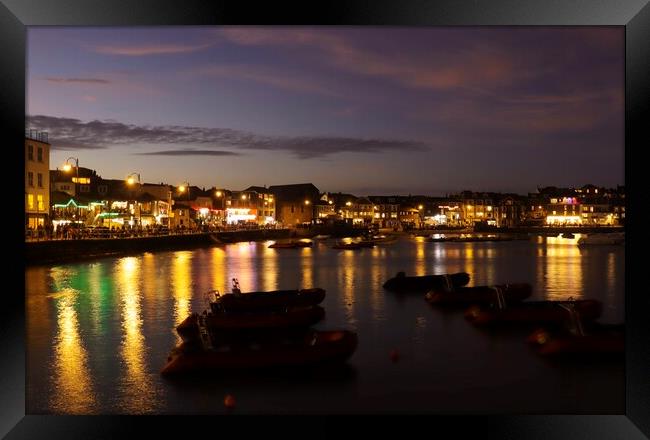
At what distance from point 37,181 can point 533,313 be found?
97.9 ft

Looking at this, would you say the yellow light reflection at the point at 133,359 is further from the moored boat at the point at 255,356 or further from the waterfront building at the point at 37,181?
the waterfront building at the point at 37,181

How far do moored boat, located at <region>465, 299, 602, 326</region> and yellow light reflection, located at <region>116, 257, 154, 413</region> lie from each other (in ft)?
28.7

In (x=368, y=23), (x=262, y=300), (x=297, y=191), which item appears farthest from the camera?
(x=297, y=191)

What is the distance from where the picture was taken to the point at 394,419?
7.43 m

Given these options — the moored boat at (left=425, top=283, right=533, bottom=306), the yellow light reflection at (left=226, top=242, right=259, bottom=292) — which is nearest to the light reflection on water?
the yellow light reflection at (left=226, top=242, right=259, bottom=292)

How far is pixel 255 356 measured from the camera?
10.9 m

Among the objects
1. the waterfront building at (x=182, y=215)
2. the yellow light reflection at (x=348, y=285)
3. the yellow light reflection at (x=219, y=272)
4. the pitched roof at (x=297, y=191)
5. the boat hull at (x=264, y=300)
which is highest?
the pitched roof at (x=297, y=191)

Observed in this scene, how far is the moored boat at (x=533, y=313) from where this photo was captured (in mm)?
15789

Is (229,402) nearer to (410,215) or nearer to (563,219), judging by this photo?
(563,219)

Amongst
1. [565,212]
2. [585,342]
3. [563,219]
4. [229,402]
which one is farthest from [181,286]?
[565,212]

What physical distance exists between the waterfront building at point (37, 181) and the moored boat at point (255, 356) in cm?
2704

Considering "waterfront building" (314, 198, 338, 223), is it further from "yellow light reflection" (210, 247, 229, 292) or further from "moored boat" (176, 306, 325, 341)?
"moored boat" (176, 306, 325, 341)

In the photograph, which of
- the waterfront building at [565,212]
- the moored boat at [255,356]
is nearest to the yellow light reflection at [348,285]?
the moored boat at [255,356]

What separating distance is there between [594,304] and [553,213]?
339ft
